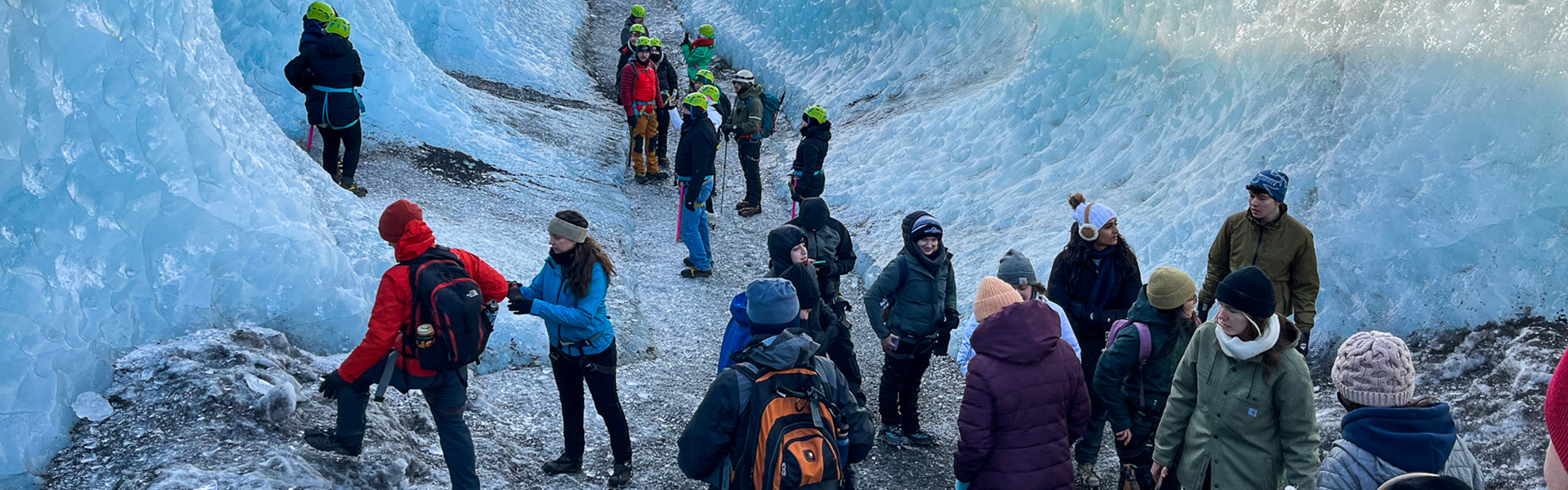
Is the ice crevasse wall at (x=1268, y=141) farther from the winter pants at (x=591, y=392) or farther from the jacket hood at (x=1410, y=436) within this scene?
the winter pants at (x=591, y=392)

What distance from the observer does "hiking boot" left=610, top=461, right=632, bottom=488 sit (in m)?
5.95

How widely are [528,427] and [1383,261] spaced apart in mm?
6111

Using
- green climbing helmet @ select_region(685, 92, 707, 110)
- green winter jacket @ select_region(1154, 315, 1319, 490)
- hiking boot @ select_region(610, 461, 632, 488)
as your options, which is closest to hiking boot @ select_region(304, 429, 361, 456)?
hiking boot @ select_region(610, 461, 632, 488)

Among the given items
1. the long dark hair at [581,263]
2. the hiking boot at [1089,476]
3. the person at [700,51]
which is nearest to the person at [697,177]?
the long dark hair at [581,263]

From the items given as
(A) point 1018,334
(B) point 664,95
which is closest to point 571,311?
(A) point 1018,334

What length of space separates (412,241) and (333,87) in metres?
5.36

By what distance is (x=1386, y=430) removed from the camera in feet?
10.9

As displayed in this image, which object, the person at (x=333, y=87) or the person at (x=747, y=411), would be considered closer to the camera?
the person at (x=747, y=411)

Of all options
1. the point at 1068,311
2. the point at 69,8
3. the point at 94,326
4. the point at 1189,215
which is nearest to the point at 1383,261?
the point at 1189,215

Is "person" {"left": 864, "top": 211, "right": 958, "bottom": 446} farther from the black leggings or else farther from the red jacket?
the black leggings

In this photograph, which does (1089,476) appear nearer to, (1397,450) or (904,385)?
(904,385)

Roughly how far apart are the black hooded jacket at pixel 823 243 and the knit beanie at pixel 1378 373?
3743 millimetres

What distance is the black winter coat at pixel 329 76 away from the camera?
9.20m

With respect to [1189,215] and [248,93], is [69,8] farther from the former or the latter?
[1189,215]
